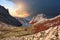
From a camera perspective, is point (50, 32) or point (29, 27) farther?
point (29, 27)

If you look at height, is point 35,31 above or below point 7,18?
below

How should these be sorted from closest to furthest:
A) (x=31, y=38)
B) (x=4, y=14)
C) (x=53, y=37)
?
(x=53, y=37)
(x=31, y=38)
(x=4, y=14)

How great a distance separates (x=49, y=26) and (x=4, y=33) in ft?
6.40

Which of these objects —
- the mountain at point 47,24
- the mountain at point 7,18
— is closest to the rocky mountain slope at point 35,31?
the mountain at point 47,24

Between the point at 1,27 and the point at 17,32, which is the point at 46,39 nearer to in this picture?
the point at 17,32

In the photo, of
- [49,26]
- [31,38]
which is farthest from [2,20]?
[49,26]

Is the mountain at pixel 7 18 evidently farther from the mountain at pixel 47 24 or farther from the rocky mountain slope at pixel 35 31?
the mountain at pixel 47 24

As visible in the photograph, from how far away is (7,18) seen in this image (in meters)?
8.28

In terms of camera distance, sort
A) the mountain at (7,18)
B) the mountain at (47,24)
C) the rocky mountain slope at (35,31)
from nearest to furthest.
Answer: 1. the rocky mountain slope at (35,31)
2. the mountain at (47,24)
3. the mountain at (7,18)

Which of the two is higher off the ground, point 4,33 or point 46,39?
point 4,33

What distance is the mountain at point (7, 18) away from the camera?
8.03m

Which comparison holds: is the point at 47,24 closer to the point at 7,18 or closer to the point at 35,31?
the point at 35,31

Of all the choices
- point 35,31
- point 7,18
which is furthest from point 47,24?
point 7,18

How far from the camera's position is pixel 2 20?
311 inches
